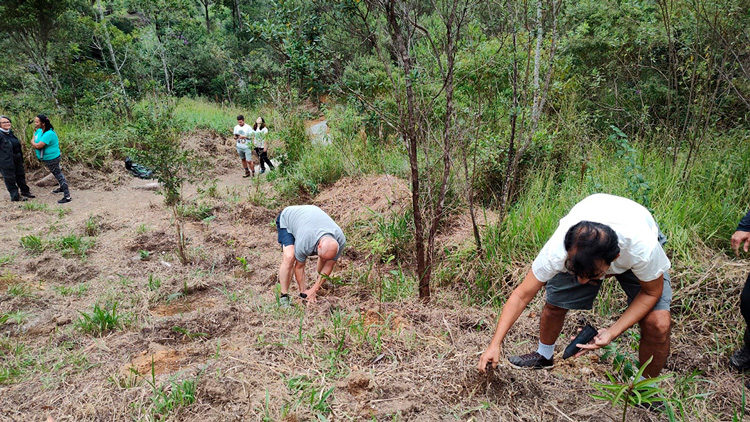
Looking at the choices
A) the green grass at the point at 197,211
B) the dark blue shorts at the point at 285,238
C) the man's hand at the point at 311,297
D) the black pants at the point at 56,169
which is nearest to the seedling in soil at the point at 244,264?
the dark blue shorts at the point at 285,238

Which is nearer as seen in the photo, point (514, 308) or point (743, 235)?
point (514, 308)

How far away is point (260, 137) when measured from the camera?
8312 millimetres

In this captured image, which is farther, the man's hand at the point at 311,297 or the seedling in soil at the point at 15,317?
the man's hand at the point at 311,297

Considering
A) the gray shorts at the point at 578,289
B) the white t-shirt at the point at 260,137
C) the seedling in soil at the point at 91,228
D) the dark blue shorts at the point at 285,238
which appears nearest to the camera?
the gray shorts at the point at 578,289

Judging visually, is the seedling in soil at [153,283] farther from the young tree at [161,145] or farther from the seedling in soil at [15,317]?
the seedling in soil at [15,317]

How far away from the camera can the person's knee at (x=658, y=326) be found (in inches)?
82.4

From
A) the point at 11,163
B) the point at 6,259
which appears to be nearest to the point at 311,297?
the point at 6,259

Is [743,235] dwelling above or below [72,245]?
above

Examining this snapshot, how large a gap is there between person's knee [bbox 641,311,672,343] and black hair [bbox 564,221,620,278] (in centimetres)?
57

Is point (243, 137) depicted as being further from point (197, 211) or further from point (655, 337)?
point (655, 337)

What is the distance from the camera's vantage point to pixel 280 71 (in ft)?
60.7

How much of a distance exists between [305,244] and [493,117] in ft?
8.29

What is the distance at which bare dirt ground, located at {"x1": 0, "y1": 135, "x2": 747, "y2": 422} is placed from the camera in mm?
2072

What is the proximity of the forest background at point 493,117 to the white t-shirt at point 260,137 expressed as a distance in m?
0.36
